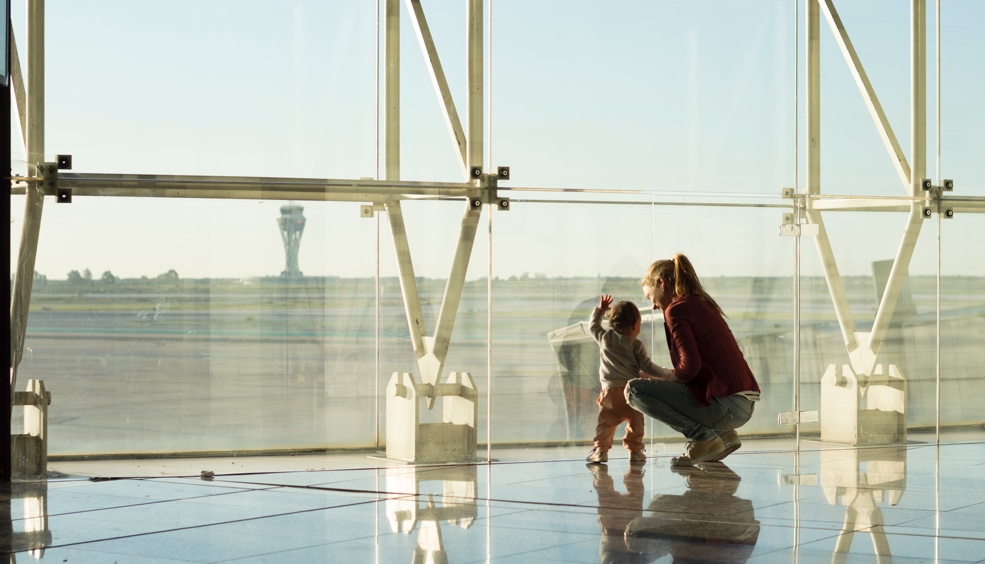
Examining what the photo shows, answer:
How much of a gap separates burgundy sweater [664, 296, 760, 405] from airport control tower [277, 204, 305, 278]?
7.72ft

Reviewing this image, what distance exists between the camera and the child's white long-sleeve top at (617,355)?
7.25 m

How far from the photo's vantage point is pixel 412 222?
7637mm

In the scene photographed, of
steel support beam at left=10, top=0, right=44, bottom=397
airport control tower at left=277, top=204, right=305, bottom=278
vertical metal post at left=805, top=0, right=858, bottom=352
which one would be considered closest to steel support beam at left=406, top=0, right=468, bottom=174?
airport control tower at left=277, top=204, right=305, bottom=278

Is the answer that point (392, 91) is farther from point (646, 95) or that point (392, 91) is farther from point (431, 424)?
point (431, 424)

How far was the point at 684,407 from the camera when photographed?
6793 mm

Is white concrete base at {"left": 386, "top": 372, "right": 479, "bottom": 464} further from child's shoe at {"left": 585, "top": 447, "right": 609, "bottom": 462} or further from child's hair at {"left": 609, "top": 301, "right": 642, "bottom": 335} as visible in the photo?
child's hair at {"left": 609, "top": 301, "right": 642, "bottom": 335}

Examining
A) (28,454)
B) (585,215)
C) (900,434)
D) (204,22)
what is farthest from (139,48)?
(900,434)

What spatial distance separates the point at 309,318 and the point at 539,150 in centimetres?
190

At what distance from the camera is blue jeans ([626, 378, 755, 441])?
675cm

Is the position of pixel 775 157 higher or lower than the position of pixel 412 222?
higher

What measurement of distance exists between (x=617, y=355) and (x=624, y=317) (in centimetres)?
26

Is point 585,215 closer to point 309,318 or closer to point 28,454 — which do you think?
point 309,318

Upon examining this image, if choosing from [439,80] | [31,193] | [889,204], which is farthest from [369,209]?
[889,204]

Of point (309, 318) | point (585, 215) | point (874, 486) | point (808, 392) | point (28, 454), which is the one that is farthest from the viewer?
point (808, 392)
